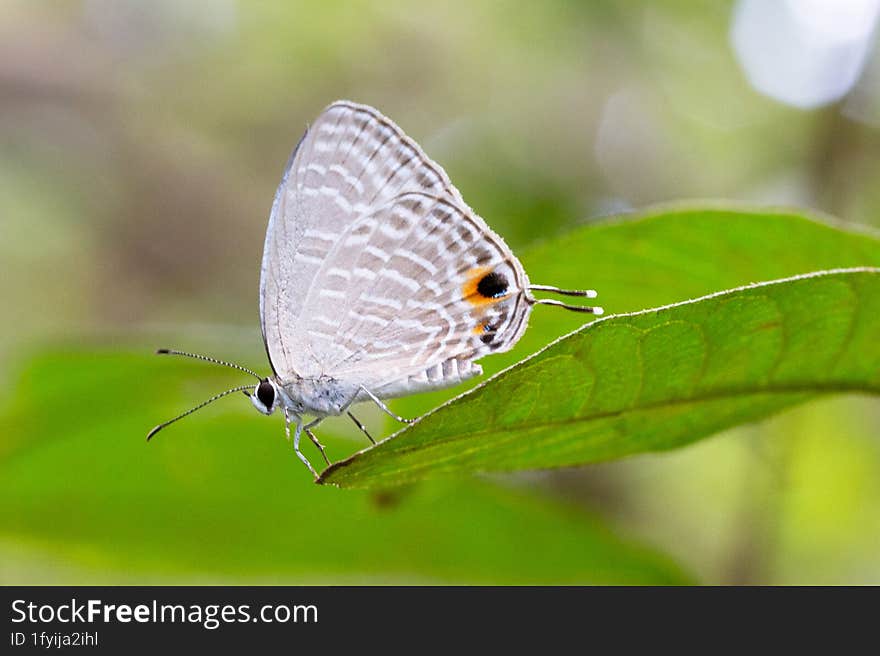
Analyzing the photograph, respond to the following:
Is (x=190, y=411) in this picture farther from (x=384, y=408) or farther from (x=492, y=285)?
(x=492, y=285)

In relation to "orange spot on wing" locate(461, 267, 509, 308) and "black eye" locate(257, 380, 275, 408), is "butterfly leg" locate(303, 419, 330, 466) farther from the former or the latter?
"orange spot on wing" locate(461, 267, 509, 308)

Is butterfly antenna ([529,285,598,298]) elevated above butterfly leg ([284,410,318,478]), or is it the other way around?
butterfly leg ([284,410,318,478])

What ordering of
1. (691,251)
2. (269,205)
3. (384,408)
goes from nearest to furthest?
(691,251)
(384,408)
(269,205)

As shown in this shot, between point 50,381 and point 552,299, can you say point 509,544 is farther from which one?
point 50,381

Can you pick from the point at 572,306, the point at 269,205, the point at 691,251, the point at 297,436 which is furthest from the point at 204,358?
the point at 269,205

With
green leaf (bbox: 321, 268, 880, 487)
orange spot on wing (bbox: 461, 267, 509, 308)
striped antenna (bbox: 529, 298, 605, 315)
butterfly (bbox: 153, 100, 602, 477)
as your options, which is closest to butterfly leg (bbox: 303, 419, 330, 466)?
butterfly (bbox: 153, 100, 602, 477)
